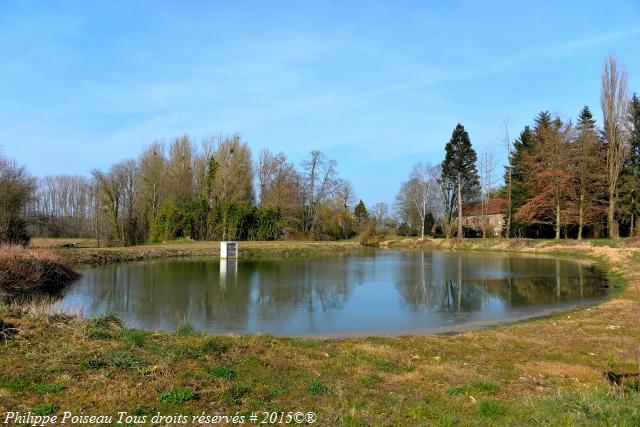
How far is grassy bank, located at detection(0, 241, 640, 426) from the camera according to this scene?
4688 millimetres

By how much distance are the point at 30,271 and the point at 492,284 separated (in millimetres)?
18821

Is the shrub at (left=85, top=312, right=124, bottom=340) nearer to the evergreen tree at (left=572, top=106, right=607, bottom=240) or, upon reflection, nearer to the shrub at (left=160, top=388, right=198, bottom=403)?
the shrub at (left=160, top=388, right=198, bottom=403)

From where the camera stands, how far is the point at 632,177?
39562 mm

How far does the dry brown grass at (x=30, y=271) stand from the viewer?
56.7 ft

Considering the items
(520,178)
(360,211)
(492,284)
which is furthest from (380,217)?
(492,284)

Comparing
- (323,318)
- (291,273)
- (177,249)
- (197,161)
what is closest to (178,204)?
(197,161)

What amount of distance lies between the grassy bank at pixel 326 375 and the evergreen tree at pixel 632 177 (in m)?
35.3

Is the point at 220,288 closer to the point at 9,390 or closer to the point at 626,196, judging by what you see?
the point at 9,390

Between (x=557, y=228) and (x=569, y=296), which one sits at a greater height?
(x=557, y=228)

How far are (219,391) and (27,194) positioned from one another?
29.3m

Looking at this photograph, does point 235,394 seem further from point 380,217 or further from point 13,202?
point 380,217

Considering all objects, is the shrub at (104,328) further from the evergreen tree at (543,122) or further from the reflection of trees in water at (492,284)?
the evergreen tree at (543,122)

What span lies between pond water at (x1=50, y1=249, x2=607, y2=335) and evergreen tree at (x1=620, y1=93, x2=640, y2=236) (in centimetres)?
1601

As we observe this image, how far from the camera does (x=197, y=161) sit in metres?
53.4
